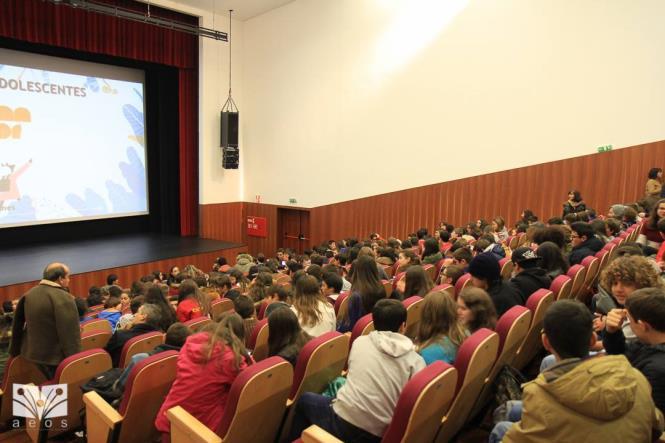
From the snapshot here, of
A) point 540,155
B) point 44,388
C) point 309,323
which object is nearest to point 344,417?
point 309,323

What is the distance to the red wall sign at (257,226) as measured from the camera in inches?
487

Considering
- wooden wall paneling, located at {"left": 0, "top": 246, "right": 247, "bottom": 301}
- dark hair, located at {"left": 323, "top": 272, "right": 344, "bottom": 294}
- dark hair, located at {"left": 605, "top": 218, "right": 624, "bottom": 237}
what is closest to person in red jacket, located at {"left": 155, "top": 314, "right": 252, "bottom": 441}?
dark hair, located at {"left": 323, "top": 272, "right": 344, "bottom": 294}

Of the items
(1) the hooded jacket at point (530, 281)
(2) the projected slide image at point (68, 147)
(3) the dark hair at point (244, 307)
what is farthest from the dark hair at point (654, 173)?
(2) the projected slide image at point (68, 147)

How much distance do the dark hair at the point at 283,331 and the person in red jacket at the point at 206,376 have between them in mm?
307

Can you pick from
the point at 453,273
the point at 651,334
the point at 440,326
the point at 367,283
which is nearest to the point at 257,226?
the point at 453,273

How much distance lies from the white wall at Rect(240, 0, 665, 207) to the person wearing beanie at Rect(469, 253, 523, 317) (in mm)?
5424

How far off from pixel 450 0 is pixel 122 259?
762cm

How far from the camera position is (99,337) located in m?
3.71

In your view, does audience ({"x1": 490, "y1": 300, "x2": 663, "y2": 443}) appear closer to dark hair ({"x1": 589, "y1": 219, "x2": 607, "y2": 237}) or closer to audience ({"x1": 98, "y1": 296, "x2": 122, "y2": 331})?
dark hair ({"x1": 589, "y1": 219, "x2": 607, "y2": 237})

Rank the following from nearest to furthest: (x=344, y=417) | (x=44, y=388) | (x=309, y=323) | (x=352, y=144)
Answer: (x=344, y=417), (x=44, y=388), (x=309, y=323), (x=352, y=144)

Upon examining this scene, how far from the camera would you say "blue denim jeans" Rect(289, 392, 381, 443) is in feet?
6.67

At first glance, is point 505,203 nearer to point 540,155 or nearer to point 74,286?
point 540,155

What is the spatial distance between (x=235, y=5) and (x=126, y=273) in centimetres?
671

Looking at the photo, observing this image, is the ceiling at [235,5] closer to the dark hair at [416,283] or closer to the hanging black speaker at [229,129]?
the hanging black speaker at [229,129]
